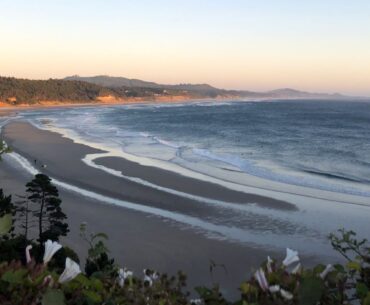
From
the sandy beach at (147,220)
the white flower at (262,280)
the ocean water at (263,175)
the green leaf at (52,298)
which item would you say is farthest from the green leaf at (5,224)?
the ocean water at (263,175)

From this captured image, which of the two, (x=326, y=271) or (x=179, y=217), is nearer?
(x=326, y=271)

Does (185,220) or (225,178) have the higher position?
(185,220)

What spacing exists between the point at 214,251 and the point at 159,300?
40.3 ft

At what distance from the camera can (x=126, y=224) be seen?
1728cm

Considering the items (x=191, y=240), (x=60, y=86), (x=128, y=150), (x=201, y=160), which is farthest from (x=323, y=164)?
(x=60, y=86)

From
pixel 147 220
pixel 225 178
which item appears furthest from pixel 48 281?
pixel 225 178

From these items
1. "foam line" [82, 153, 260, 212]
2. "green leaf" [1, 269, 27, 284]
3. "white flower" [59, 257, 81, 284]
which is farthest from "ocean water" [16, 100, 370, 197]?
"green leaf" [1, 269, 27, 284]

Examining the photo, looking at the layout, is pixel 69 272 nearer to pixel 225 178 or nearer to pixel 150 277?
pixel 150 277

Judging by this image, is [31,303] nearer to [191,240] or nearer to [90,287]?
[90,287]

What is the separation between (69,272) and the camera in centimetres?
214

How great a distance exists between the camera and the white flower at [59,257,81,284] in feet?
6.95

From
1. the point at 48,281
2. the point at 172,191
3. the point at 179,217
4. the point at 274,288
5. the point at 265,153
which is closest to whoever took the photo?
the point at 274,288

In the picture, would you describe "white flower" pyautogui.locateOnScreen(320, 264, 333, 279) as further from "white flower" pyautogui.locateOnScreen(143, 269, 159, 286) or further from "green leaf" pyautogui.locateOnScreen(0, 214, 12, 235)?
"green leaf" pyautogui.locateOnScreen(0, 214, 12, 235)

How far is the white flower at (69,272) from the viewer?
2.12 metres
